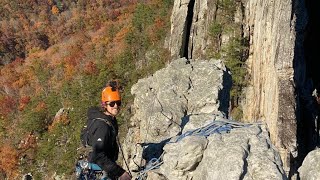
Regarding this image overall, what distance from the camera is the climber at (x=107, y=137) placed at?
6.12 m

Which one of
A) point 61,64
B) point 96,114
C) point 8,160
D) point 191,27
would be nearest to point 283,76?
point 96,114

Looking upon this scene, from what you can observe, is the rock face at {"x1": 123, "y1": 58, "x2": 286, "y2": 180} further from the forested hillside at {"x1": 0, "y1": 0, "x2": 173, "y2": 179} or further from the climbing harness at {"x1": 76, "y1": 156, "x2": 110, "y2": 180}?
the forested hillside at {"x1": 0, "y1": 0, "x2": 173, "y2": 179}

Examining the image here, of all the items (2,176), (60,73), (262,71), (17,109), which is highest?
(262,71)

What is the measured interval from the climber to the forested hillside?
36.9 meters

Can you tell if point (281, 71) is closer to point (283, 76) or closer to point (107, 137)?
point (283, 76)

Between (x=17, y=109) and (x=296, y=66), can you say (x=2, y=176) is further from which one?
(x=296, y=66)

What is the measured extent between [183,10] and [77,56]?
65.9 metres

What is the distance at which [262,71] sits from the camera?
20406 millimetres

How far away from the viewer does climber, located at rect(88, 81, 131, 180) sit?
6.12 meters

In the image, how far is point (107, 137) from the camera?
616 centimetres

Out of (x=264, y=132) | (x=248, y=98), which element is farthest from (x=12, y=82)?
(x=264, y=132)

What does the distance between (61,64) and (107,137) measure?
96538 mm

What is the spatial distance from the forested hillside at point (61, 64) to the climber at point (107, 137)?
121 ft

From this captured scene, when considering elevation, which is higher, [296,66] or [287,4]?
[287,4]
